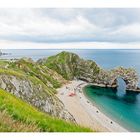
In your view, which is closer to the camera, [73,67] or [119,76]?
[119,76]

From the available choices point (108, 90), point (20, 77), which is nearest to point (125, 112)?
point (108, 90)

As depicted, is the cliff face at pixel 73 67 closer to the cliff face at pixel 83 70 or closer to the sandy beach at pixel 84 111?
the cliff face at pixel 83 70

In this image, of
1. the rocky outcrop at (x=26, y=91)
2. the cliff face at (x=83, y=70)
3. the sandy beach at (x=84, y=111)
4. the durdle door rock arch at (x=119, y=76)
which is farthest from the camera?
the cliff face at (x=83, y=70)

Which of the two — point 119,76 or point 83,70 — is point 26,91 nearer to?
point 119,76

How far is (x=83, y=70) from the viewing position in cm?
10012

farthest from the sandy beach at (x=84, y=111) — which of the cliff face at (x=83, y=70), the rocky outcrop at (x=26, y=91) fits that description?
the cliff face at (x=83, y=70)

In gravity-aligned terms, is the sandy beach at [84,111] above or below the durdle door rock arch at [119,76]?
below

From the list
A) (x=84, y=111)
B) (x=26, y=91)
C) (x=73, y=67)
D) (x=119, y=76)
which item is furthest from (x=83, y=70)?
(x=26, y=91)

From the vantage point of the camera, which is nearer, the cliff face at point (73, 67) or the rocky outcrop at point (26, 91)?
the rocky outcrop at point (26, 91)

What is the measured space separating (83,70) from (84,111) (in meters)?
43.4

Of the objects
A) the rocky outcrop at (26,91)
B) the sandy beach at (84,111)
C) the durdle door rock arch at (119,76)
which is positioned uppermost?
the rocky outcrop at (26,91)

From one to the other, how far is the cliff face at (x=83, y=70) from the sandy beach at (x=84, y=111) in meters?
12.5

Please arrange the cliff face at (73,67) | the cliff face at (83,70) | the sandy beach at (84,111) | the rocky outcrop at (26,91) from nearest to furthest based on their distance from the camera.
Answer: the rocky outcrop at (26,91), the sandy beach at (84,111), the cliff face at (83,70), the cliff face at (73,67)

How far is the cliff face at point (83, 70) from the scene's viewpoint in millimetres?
92500
